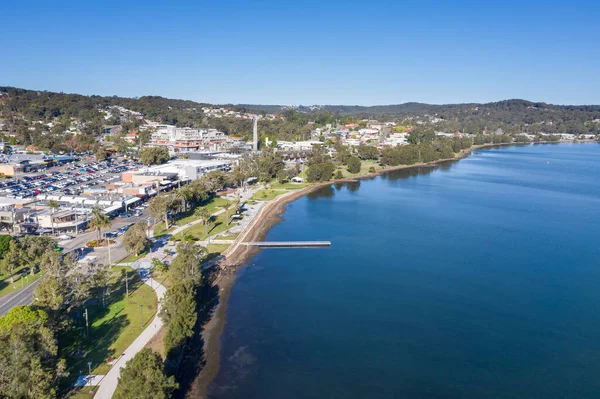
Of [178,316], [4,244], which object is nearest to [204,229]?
[4,244]

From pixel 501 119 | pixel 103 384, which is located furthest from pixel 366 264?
pixel 501 119

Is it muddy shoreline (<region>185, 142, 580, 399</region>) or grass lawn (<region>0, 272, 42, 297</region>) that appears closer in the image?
muddy shoreline (<region>185, 142, 580, 399</region>)

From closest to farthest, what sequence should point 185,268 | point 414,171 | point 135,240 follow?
point 185,268 < point 135,240 < point 414,171

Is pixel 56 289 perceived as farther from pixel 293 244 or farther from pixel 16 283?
pixel 293 244

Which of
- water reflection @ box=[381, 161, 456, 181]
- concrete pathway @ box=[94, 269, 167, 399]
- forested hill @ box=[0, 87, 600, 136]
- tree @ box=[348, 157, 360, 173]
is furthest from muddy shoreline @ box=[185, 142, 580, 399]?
forested hill @ box=[0, 87, 600, 136]

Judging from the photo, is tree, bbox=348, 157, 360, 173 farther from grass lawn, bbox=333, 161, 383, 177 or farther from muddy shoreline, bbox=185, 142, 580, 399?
muddy shoreline, bbox=185, 142, 580, 399

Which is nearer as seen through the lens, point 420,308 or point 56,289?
point 56,289

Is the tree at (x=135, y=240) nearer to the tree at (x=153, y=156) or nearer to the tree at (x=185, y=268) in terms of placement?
the tree at (x=185, y=268)
